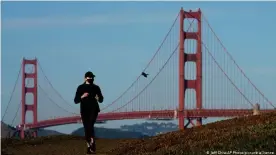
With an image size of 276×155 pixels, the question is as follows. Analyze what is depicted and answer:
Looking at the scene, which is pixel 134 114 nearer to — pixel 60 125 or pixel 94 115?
pixel 60 125

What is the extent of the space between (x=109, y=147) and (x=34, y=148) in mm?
1822

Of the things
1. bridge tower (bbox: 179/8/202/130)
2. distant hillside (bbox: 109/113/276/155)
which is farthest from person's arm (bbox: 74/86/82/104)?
bridge tower (bbox: 179/8/202/130)

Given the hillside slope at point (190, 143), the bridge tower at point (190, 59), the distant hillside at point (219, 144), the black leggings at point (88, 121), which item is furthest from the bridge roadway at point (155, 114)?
the black leggings at point (88, 121)

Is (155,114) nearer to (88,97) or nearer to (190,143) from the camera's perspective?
(88,97)

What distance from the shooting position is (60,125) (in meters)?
51.1

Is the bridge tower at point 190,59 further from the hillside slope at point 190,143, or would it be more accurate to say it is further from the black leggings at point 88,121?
the black leggings at point 88,121

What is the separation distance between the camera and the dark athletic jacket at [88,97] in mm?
10992

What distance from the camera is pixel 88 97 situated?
36.1 feet

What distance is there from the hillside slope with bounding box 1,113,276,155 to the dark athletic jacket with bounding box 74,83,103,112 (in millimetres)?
1050

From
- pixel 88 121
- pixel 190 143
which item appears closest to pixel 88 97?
pixel 88 121

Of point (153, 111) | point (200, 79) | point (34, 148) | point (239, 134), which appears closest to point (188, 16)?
point (200, 79)

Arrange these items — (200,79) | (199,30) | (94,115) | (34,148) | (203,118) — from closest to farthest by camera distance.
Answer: (94,115)
(34,148)
(203,118)
(200,79)
(199,30)

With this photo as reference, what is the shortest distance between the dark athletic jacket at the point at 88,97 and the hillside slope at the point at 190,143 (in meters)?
1.05

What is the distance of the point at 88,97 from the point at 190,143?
1.73 meters
